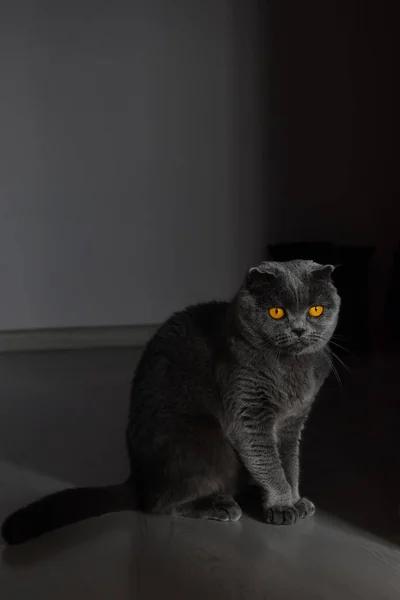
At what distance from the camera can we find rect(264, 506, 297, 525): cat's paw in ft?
4.74

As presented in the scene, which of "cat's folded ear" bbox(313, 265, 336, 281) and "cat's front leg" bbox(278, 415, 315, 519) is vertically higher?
"cat's folded ear" bbox(313, 265, 336, 281)

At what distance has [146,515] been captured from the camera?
4.87ft

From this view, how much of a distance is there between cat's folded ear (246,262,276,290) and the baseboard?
168cm

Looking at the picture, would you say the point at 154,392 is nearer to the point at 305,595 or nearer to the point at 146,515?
the point at 146,515

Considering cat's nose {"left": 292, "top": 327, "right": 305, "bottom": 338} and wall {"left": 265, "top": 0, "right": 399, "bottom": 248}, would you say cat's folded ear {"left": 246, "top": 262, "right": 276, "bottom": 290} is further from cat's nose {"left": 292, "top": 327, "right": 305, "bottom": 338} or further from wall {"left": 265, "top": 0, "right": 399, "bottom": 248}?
wall {"left": 265, "top": 0, "right": 399, "bottom": 248}

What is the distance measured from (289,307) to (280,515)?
43 cm

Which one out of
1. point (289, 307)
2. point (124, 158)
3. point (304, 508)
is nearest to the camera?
point (289, 307)

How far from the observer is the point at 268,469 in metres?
1.43

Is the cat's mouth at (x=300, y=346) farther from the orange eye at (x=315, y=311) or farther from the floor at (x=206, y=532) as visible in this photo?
the floor at (x=206, y=532)

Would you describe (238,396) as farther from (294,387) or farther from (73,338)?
(73,338)

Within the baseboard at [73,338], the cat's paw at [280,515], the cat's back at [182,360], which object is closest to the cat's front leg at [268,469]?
the cat's paw at [280,515]

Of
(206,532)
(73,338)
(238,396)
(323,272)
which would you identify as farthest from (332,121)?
(206,532)

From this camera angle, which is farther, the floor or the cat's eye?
the cat's eye

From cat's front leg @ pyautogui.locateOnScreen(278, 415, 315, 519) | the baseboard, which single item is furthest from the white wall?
cat's front leg @ pyautogui.locateOnScreen(278, 415, 315, 519)
